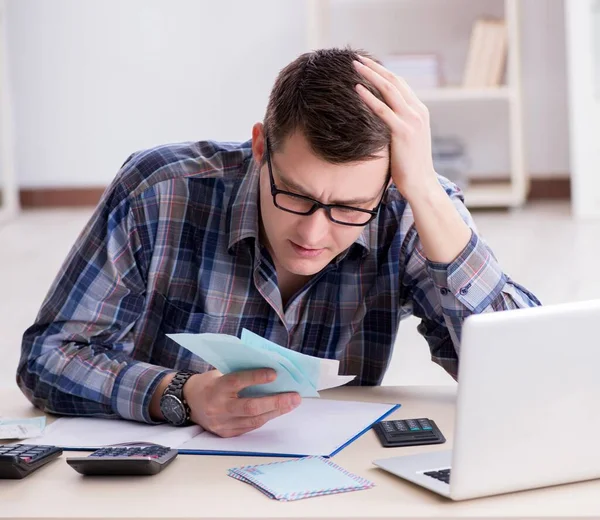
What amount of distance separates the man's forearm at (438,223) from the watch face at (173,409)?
39 centimetres

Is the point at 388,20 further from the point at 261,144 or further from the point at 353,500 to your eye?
the point at 353,500

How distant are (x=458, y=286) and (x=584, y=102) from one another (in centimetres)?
375

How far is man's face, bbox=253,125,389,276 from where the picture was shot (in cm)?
131

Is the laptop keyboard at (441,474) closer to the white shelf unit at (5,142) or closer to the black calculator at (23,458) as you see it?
the black calculator at (23,458)

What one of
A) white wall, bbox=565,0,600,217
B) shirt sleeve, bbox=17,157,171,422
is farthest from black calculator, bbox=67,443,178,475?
white wall, bbox=565,0,600,217

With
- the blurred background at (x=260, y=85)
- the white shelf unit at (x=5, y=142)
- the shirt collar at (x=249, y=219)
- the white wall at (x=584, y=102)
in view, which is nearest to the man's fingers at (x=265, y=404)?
the shirt collar at (x=249, y=219)

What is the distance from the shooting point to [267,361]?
1.20m

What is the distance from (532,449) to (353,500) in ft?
0.59

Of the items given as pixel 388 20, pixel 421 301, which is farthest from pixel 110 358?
pixel 388 20

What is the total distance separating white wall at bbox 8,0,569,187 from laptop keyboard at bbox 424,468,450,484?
14.6ft

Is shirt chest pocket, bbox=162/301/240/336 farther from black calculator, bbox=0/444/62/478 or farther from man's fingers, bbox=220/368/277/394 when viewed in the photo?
black calculator, bbox=0/444/62/478

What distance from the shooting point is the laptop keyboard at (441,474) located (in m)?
1.06

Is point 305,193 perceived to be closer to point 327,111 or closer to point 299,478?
point 327,111

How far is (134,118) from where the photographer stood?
5.61 metres
